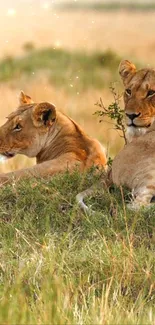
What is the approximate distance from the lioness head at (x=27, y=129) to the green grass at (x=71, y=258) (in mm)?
476

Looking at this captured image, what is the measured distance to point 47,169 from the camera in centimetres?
570

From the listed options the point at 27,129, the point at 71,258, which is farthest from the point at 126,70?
the point at 71,258

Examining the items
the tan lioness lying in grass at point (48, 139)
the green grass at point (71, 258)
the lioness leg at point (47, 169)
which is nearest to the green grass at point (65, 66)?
the tan lioness lying in grass at point (48, 139)

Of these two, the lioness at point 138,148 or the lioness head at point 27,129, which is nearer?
the lioness at point 138,148

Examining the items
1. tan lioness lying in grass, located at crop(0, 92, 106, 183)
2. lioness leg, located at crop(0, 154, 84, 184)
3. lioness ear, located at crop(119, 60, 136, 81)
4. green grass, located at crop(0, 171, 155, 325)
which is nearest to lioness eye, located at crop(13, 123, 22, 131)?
tan lioness lying in grass, located at crop(0, 92, 106, 183)

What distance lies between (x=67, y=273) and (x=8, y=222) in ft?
2.99

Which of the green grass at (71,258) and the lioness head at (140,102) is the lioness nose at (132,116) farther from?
the green grass at (71,258)

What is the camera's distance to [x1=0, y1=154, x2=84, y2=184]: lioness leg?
18.6ft

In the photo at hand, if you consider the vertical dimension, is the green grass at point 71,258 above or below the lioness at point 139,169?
below

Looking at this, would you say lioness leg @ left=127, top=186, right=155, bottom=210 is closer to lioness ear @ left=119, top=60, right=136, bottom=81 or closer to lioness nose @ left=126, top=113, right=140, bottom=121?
lioness nose @ left=126, top=113, right=140, bottom=121

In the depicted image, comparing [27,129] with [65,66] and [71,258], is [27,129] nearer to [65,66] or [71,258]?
[71,258]

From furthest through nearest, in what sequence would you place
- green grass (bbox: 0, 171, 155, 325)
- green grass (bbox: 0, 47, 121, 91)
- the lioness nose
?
1. green grass (bbox: 0, 47, 121, 91)
2. the lioness nose
3. green grass (bbox: 0, 171, 155, 325)

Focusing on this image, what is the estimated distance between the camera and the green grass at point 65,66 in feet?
53.3

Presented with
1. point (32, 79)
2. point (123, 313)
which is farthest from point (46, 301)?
point (32, 79)
